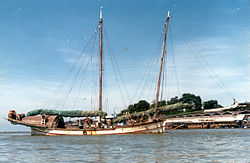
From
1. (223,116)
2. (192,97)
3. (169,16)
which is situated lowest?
(223,116)

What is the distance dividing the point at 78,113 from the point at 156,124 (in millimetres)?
16688

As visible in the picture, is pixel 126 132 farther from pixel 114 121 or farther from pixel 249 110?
pixel 249 110

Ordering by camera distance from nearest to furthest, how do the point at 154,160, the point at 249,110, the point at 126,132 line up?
the point at 154,160, the point at 126,132, the point at 249,110

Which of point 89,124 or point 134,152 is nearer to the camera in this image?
point 134,152

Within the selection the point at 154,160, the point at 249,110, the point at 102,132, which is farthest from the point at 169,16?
the point at 249,110

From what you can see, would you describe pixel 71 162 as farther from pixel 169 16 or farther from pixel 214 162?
pixel 169 16

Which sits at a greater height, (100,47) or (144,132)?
(100,47)

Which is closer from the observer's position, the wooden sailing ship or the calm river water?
the calm river water

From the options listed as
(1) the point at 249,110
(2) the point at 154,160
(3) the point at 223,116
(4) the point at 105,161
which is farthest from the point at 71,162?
(3) the point at 223,116

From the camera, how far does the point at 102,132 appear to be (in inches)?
1884

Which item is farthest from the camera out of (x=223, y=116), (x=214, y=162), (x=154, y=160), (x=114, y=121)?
(x=223, y=116)

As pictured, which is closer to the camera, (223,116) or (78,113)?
(78,113)

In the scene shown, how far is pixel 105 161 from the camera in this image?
16.9 meters

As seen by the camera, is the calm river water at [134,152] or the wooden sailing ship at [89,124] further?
the wooden sailing ship at [89,124]
